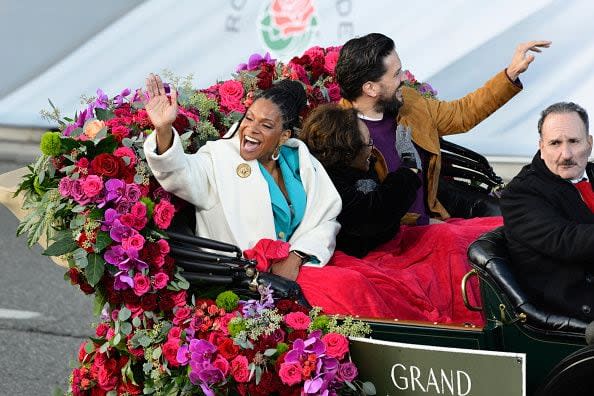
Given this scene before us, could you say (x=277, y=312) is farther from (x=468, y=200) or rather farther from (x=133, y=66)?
(x=133, y=66)

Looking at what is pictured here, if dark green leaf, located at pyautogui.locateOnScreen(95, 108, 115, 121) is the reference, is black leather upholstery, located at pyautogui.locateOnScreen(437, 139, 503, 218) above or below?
below

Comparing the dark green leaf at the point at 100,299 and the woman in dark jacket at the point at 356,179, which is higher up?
the woman in dark jacket at the point at 356,179

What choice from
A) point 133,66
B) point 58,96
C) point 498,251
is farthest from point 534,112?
point 498,251

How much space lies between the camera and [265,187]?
4.20 m

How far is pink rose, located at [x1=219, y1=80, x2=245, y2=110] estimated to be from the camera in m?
4.71

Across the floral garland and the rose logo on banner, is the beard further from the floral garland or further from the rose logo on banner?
the rose logo on banner

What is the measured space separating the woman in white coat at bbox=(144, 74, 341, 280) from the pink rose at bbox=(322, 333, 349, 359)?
44 cm

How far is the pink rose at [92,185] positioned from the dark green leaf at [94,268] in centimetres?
19

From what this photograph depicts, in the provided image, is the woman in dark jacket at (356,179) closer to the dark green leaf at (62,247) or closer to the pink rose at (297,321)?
the pink rose at (297,321)

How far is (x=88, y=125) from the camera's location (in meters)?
4.22

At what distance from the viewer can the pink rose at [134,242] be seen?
3.86 m

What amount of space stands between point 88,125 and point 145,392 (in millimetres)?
909

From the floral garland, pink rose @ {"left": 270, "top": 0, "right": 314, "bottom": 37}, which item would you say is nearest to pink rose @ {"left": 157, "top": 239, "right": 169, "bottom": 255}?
the floral garland

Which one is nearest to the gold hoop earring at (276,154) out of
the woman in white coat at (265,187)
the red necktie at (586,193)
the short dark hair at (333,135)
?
the woman in white coat at (265,187)
